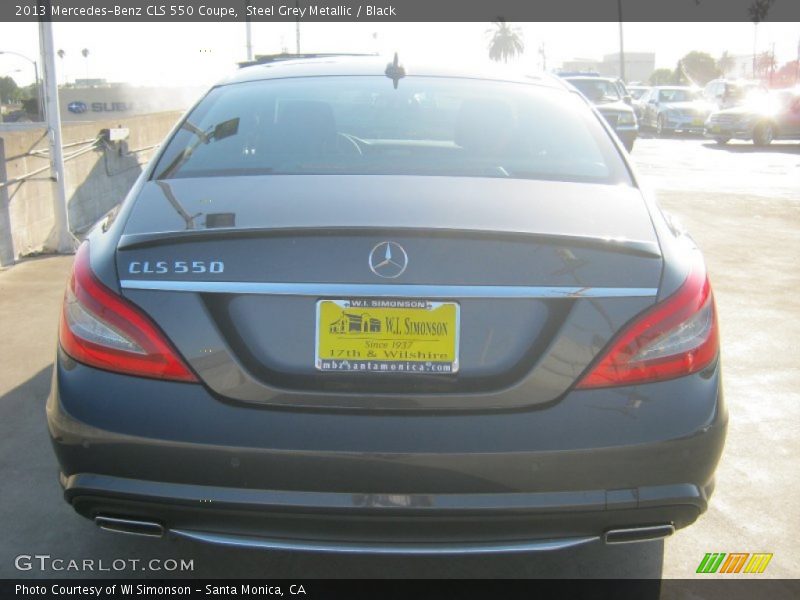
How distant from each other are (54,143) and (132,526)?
6.53m

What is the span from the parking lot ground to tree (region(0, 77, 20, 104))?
534 cm

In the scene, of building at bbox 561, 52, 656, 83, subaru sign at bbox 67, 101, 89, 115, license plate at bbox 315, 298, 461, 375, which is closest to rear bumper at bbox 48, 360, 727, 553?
license plate at bbox 315, 298, 461, 375

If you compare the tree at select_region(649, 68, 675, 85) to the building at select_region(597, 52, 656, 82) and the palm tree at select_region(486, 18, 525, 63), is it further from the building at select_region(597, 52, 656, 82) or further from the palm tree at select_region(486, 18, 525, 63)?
the building at select_region(597, 52, 656, 82)

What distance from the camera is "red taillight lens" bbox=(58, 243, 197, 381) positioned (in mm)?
2439

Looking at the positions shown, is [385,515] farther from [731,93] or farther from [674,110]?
[731,93]

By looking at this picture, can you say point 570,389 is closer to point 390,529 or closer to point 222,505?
point 390,529

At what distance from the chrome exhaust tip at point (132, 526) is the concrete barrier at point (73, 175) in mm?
5213

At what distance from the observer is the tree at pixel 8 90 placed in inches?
495

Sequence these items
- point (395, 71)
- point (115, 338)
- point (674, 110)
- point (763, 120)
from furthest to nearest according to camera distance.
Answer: point (674, 110)
point (763, 120)
point (395, 71)
point (115, 338)

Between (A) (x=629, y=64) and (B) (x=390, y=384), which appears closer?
(B) (x=390, y=384)

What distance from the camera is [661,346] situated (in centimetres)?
246

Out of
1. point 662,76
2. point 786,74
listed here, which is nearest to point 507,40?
point 662,76

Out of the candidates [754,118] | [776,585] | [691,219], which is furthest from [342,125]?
[754,118]

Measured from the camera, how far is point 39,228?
8438 millimetres
